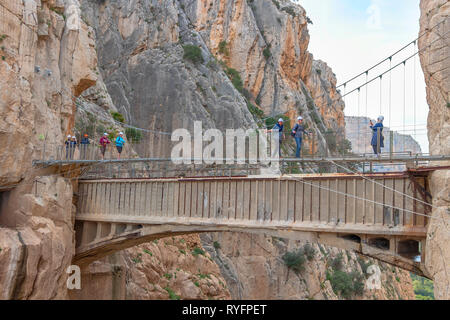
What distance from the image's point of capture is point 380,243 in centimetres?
1521

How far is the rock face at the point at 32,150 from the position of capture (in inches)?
685

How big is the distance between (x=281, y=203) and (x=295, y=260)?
23031 mm

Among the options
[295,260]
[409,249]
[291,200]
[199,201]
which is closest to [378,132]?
[409,249]

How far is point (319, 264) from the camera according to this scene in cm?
4269

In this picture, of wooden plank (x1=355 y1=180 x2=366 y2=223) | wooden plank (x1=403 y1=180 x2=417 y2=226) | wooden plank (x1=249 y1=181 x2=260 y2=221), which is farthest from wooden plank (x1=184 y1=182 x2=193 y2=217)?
wooden plank (x1=403 y1=180 x2=417 y2=226)

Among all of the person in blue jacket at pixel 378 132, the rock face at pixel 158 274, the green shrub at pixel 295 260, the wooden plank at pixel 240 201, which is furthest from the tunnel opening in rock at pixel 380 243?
the green shrub at pixel 295 260

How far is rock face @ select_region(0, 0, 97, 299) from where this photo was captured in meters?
17.4

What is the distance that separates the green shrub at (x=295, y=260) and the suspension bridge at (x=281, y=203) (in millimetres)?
19217

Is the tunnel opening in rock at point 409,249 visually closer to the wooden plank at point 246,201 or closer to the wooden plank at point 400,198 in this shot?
the wooden plank at point 400,198

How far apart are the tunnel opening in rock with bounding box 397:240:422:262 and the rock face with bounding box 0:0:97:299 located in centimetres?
1210

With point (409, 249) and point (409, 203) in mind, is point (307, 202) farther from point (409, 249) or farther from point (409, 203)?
point (409, 249)

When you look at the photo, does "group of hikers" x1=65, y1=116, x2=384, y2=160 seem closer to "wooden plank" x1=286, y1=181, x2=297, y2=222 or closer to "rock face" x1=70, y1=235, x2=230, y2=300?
"wooden plank" x1=286, y1=181, x2=297, y2=222

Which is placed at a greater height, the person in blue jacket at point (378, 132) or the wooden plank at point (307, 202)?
the person in blue jacket at point (378, 132)

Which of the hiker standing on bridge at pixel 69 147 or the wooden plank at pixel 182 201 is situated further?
the hiker standing on bridge at pixel 69 147
